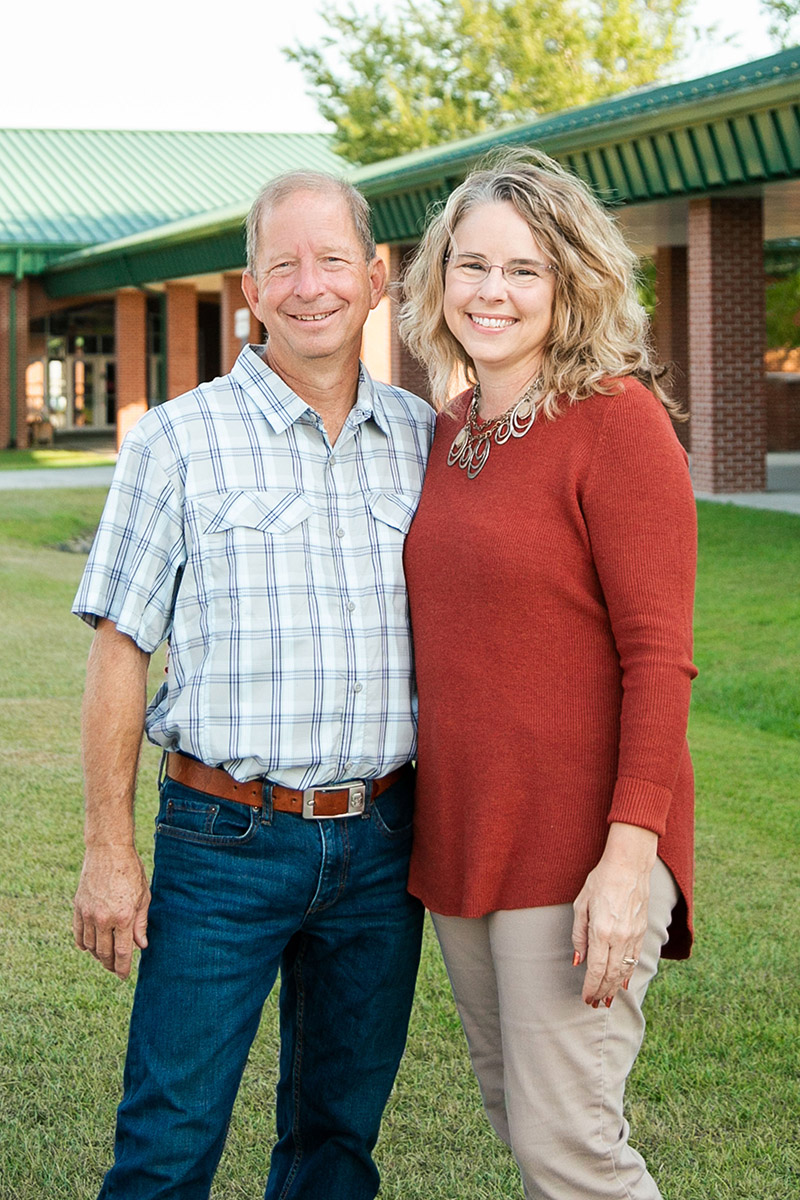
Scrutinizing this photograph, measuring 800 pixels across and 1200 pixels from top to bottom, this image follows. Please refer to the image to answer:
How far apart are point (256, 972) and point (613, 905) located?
0.69 metres

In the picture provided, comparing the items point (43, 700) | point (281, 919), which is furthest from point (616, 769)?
point (43, 700)

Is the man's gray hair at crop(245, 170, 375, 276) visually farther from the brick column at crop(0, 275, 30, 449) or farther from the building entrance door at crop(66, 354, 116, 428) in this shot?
the building entrance door at crop(66, 354, 116, 428)

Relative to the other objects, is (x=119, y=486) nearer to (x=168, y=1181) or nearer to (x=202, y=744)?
(x=202, y=744)

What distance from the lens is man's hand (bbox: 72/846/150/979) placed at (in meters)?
2.61

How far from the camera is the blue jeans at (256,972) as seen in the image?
253cm

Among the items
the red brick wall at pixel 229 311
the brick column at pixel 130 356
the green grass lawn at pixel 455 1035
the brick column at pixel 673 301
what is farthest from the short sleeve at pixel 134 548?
the brick column at pixel 130 356

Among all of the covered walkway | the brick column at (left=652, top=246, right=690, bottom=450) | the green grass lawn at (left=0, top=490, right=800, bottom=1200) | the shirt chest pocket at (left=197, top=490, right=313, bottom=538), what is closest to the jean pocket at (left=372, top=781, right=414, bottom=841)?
the shirt chest pocket at (left=197, top=490, right=313, bottom=538)

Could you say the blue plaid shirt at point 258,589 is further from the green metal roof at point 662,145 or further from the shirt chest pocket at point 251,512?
the green metal roof at point 662,145

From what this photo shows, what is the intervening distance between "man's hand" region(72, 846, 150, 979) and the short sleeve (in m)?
0.39

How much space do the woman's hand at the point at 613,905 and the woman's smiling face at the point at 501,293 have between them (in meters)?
0.87

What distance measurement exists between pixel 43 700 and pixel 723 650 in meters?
4.32

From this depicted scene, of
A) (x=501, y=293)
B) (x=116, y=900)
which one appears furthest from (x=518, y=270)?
(x=116, y=900)

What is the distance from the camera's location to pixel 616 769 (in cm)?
248

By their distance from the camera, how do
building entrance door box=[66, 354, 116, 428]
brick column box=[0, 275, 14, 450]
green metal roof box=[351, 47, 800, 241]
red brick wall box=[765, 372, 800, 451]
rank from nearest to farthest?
1. green metal roof box=[351, 47, 800, 241]
2. red brick wall box=[765, 372, 800, 451]
3. brick column box=[0, 275, 14, 450]
4. building entrance door box=[66, 354, 116, 428]
